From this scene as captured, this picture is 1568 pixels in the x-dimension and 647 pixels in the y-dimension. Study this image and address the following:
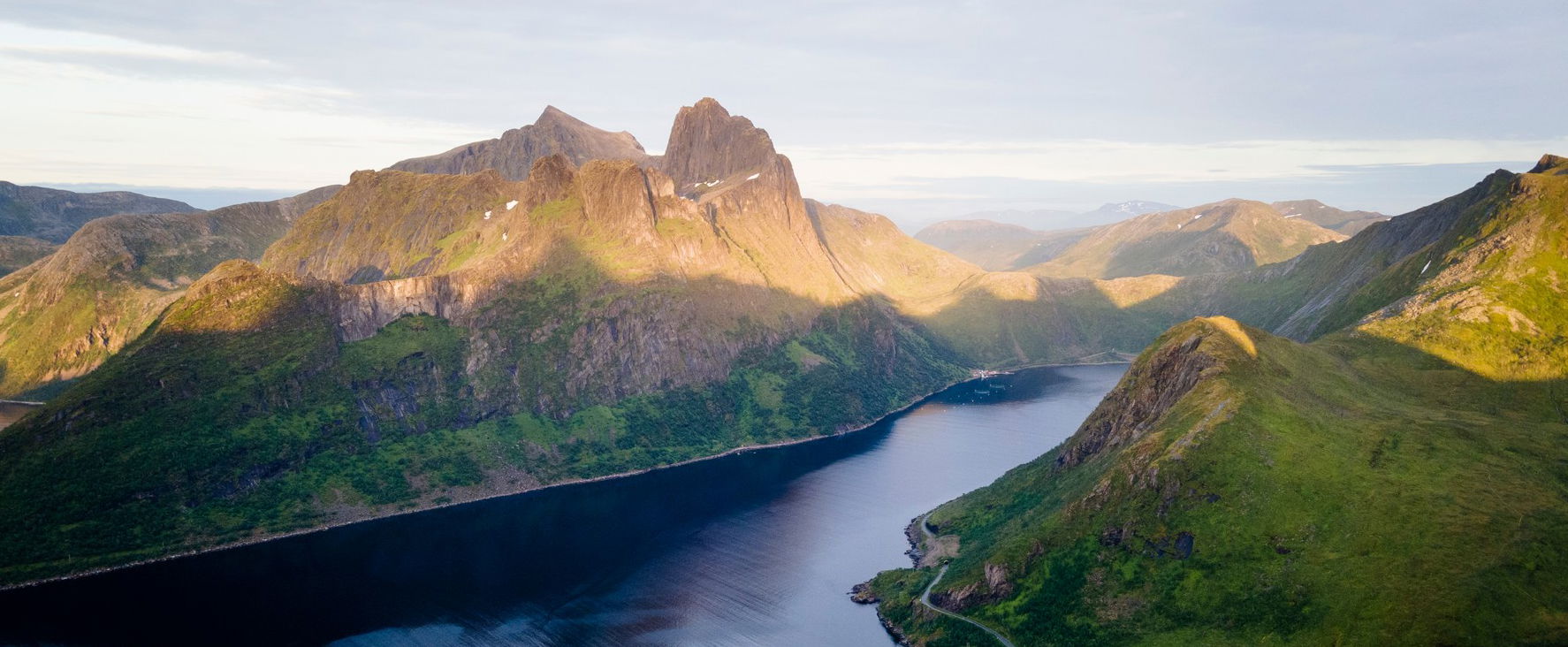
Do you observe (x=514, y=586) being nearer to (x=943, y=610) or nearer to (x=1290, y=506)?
(x=943, y=610)

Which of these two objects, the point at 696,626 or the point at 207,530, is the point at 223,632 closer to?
the point at 207,530

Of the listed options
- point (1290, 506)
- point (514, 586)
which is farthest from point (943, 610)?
point (514, 586)

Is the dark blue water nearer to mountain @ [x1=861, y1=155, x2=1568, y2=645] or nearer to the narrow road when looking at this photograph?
the narrow road

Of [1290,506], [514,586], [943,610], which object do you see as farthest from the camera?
[514,586]

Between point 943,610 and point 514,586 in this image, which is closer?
point 943,610

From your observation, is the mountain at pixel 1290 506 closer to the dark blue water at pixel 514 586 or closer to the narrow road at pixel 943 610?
the narrow road at pixel 943 610

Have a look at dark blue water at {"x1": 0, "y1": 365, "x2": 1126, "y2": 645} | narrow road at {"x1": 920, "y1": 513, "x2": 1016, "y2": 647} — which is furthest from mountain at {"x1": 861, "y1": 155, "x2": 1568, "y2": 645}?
dark blue water at {"x1": 0, "y1": 365, "x2": 1126, "y2": 645}

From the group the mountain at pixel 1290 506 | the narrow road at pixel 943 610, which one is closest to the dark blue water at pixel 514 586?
the narrow road at pixel 943 610
